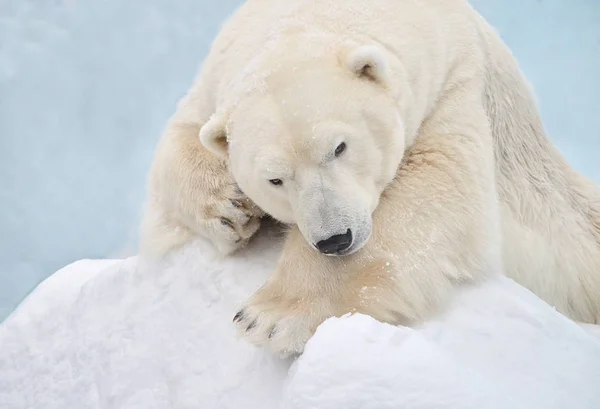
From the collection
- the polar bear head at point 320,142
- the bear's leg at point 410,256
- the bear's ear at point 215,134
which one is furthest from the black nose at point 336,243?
the bear's ear at point 215,134

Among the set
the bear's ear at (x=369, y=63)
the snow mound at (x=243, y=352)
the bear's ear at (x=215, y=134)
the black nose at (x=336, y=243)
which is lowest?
the snow mound at (x=243, y=352)

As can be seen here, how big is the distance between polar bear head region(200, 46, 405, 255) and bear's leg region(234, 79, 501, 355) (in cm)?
Answer: 12

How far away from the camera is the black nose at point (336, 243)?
2.18 meters

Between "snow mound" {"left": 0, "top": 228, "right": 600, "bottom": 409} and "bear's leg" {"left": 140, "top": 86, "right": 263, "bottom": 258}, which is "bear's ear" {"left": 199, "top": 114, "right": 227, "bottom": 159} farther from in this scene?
"snow mound" {"left": 0, "top": 228, "right": 600, "bottom": 409}

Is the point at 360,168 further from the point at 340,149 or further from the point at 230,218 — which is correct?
the point at 230,218

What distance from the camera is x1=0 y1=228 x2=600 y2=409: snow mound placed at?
1823 millimetres

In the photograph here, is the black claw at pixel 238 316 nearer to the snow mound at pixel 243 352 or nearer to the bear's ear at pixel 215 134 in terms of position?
the snow mound at pixel 243 352

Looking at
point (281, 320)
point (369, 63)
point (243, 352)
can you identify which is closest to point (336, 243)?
point (281, 320)

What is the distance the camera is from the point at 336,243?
218cm

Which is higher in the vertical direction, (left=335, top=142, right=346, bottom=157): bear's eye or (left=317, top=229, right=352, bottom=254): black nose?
(left=335, top=142, right=346, bottom=157): bear's eye

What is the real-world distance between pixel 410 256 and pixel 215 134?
0.81 meters

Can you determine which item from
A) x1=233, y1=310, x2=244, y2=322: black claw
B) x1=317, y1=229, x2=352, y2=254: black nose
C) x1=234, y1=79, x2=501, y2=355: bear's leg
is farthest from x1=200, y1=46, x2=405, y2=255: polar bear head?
x1=233, y1=310, x2=244, y2=322: black claw

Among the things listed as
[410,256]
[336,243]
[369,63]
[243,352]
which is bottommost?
[243,352]

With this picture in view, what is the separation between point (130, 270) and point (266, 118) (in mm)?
1068
